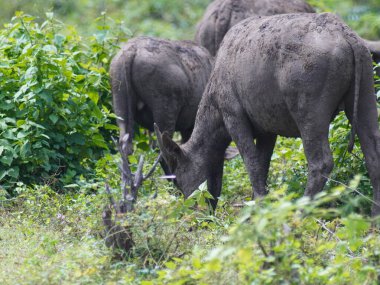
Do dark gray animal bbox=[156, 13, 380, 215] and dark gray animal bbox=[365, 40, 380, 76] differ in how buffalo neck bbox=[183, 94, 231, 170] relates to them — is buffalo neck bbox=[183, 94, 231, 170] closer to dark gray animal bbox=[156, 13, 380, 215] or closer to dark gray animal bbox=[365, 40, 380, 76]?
dark gray animal bbox=[156, 13, 380, 215]

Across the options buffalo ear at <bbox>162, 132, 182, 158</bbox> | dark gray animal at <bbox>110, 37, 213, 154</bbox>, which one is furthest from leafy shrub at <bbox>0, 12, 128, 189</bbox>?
buffalo ear at <bbox>162, 132, 182, 158</bbox>

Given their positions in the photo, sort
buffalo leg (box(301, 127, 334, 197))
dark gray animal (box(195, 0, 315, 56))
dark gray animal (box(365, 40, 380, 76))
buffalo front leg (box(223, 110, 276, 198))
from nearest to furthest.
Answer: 1. buffalo leg (box(301, 127, 334, 197))
2. buffalo front leg (box(223, 110, 276, 198))
3. dark gray animal (box(365, 40, 380, 76))
4. dark gray animal (box(195, 0, 315, 56))

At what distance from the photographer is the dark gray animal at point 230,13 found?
40.6 feet

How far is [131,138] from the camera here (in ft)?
33.9

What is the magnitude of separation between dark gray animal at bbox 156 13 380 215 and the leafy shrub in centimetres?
141

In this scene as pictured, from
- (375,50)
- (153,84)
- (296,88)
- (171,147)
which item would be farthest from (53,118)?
(375,50)

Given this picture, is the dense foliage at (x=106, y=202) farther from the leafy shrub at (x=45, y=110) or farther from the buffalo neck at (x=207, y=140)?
the buffalo neck at (x=207, y=140)

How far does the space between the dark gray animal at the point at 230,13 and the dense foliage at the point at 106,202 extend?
175 centimetres

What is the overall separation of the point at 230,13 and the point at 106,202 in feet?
19.4

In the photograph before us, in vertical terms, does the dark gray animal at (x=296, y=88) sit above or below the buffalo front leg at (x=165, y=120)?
above

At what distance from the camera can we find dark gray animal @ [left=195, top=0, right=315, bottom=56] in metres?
12.4

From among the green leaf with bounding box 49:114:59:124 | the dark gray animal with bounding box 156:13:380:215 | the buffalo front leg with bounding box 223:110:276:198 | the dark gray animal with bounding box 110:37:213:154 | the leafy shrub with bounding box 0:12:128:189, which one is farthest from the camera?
the dark gray animal with bounding box 110:37:213:154

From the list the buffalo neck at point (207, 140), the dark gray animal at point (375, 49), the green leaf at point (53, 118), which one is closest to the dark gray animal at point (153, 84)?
the green leaf at point (53, 118)

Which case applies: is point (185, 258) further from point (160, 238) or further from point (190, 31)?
point (190, 31)
